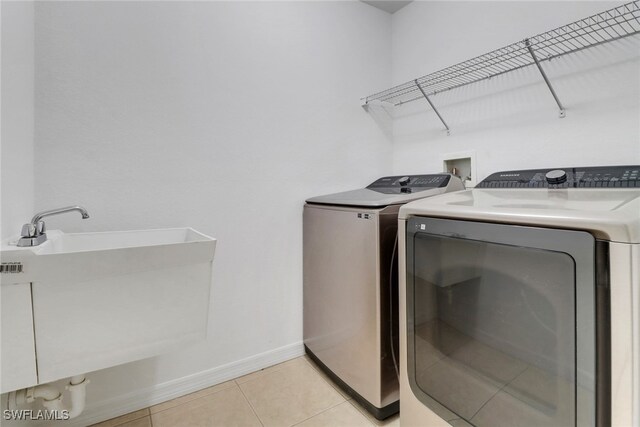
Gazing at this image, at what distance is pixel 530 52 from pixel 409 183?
30.7 inches

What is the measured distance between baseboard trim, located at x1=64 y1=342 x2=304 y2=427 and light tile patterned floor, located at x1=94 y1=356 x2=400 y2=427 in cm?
3

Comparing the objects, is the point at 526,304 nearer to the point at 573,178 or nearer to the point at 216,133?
the point at 573,178

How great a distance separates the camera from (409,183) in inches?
67.9

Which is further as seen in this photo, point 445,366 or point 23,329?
point 445,366

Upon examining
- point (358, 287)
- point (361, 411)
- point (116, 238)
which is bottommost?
point (361, 411)

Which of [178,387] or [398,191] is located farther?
[398,191]

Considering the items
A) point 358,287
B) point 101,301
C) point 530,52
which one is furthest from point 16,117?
point 530,52

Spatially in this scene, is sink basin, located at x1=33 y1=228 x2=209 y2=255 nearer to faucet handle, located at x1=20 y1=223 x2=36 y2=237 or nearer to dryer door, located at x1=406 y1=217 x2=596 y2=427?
faucet handle, located at x1=20 y1=223 x2=36 y2=237

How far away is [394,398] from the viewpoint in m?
1.33

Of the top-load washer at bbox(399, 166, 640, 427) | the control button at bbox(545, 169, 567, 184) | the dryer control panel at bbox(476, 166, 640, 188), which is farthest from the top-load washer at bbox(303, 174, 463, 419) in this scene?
the control button at bbox(545, 169, 567, 184)

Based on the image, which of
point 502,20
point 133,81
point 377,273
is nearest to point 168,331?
point 377,273

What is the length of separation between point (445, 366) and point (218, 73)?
64.5 inches

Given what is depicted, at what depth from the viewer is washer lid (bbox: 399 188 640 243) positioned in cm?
65

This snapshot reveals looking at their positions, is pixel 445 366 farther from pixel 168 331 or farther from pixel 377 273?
pixel 168 331
